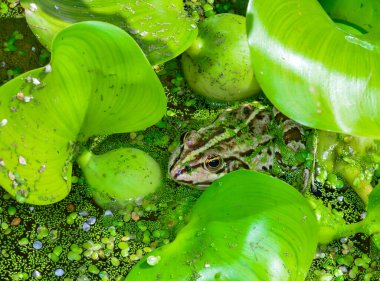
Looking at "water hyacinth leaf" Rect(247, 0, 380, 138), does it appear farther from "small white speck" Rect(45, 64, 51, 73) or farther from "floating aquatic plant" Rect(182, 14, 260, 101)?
"small white speck" Rect(45, 64, 51, 73)

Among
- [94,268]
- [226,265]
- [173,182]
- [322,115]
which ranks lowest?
[94,268]

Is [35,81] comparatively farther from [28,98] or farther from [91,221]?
[91,221]

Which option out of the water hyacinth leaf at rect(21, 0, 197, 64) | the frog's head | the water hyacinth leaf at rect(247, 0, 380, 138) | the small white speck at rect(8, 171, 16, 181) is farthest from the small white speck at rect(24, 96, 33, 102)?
the water hyacinth leaf at rect(247, 0, 380, 138)

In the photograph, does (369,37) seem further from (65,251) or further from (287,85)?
(65,251)

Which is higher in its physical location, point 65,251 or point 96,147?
point 96,147

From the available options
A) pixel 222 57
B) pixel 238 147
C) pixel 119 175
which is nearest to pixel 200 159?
pixel 238 147

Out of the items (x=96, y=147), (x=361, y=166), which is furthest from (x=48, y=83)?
(x=361, y=166)

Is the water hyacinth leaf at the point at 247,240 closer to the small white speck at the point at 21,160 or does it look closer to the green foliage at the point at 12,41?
the small white speck at the point at 21,160
